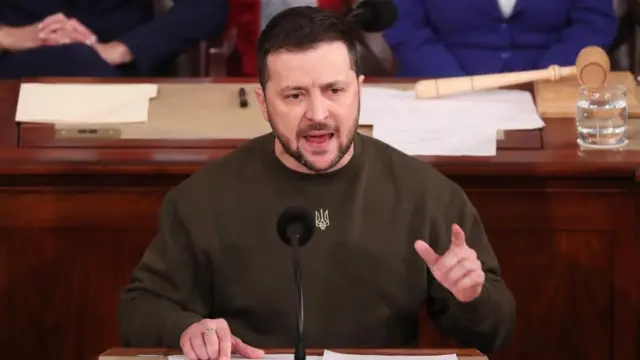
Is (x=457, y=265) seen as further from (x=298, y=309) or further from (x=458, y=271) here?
(x=298, y=309)

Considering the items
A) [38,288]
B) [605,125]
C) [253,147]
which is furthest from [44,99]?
[605,125]

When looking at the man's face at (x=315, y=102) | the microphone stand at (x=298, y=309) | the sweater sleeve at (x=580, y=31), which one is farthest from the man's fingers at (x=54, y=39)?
the microphone stand at (x=298, y=309)

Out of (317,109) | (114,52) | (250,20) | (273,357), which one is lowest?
(273,357)

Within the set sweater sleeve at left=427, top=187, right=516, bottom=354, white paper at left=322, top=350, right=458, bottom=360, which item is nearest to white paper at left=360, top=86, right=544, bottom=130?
sweater sleeve at left=427, top=187, right=516, bottom=354

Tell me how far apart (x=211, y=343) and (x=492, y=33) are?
66.6 inches

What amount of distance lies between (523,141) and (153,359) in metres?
1.02

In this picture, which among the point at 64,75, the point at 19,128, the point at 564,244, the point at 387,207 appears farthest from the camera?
the point at 64,75

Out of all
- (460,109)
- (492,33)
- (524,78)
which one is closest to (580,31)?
(492,33)

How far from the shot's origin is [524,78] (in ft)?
7.50

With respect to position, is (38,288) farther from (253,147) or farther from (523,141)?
(523,141)

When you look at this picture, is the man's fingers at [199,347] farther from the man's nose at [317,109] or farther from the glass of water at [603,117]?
the glass of water at [603,117]

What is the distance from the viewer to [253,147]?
1685mm

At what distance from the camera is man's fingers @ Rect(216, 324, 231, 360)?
1.32 meters

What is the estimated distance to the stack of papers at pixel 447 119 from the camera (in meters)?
2.13
